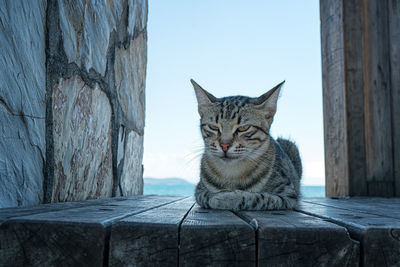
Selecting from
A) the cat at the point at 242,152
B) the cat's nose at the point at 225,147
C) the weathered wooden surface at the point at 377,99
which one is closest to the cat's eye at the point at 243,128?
the cat at the point at 242,152

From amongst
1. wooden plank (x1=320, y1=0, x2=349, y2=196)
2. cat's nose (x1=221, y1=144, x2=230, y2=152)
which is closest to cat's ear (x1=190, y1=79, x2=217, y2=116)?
cat's nose (x1=221, y1=144, x2=230, y2=152)

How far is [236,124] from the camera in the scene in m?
2.93

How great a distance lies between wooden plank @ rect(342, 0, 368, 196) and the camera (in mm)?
4379

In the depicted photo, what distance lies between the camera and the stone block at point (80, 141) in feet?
7.66

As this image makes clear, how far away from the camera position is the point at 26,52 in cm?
199

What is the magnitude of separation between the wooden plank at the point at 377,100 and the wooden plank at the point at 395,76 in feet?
0.15

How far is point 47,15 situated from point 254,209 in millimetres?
1744

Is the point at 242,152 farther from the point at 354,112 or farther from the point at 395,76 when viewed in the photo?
the point at 395,76

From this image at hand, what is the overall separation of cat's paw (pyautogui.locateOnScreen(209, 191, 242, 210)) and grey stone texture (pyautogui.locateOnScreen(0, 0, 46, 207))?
42.4 inches

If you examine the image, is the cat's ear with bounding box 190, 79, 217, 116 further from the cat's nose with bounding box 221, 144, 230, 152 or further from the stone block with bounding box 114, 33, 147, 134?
the stone block with bounding box 114, 33, 147, 134

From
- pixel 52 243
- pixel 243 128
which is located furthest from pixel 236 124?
pixel 52 243

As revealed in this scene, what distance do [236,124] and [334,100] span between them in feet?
6.79

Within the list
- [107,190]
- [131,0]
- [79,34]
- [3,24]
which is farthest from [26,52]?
[131,0]

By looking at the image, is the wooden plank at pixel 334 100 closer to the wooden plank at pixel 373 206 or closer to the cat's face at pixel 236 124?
the wooden plank at pixel 373 206
